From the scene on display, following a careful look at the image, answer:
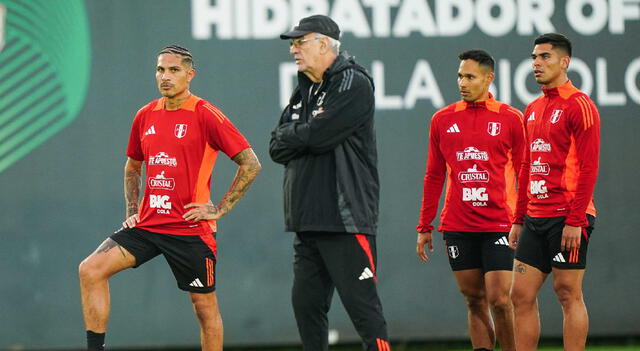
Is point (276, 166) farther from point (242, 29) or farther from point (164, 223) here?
point (164, 223)

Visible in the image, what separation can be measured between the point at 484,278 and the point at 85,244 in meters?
3.19

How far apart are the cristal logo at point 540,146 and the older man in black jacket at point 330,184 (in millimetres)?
1258

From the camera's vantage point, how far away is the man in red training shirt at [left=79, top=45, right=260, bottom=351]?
546 centimetres

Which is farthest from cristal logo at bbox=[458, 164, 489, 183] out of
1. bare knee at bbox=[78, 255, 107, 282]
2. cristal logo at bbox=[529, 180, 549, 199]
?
bare knee at bbox=[78, 255, 107, 282]

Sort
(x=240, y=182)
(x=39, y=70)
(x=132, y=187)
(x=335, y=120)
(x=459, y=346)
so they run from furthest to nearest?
(x=459, y=346) → (x=39, y=70) → (x=132, y=187) → (x=240, y=182) → (x=335, y=120)

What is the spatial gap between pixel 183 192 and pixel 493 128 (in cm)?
196

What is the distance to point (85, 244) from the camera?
23.8 feet

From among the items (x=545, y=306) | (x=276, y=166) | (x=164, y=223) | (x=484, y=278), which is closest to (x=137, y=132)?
(x=164, y=223)

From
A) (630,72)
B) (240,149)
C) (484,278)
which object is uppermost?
(630,72)

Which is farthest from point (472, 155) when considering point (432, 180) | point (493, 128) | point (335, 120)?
point (335, 120)

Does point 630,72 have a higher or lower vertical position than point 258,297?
higher

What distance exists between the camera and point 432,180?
6.02 m

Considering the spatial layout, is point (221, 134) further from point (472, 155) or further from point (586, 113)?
point (586, 113)

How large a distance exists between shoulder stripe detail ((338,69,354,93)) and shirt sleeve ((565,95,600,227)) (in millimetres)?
1459
